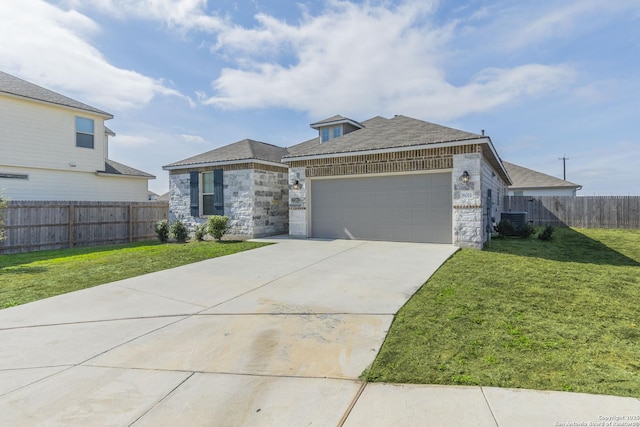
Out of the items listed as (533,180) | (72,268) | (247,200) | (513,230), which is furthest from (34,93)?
(533,180)

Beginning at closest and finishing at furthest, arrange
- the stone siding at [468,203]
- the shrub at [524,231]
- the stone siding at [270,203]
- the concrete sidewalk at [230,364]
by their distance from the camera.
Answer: the concrete sidewalk at [230,364] < the stone siding at [468,203] < the shrub at [524,231] < the stone siding at [270,203]

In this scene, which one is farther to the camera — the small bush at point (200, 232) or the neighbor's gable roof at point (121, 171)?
the neighbor's gable roof at point (121, 171)

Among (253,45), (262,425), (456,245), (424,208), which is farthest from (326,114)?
(262,425)

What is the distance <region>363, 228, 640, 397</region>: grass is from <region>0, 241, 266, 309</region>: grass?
5.82 m

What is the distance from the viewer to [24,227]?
37.3 feet

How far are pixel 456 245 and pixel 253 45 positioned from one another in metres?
9.33

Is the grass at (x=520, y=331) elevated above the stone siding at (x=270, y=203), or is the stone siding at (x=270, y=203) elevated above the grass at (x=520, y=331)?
the stone siding at (x=270, y=203)

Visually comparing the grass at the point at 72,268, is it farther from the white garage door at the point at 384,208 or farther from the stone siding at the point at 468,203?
the stone siding at the point at 468,203

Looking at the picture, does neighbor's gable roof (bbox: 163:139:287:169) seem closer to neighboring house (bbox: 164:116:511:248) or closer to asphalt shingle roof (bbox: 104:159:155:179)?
neighboring house (bbox: 164:116:511:248)

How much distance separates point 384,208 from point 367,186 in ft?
3.12

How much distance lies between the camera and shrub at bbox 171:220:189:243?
1253cm

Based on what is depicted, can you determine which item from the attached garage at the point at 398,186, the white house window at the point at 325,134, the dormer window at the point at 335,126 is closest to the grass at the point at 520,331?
the attached garage at the point at 398,186

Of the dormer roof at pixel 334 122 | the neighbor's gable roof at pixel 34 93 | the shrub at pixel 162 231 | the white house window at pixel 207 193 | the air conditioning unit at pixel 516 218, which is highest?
the neighbor's gable roof at pixel 34 93

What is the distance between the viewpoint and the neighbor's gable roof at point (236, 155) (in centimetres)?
1261
